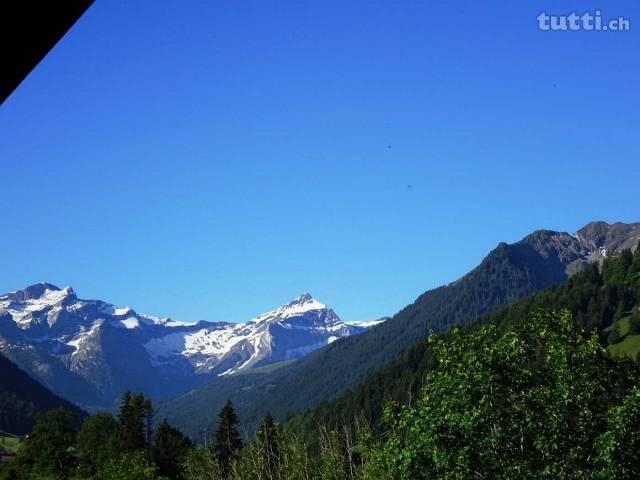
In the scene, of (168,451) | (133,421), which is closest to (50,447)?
(133,421)

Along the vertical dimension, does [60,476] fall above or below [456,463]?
below

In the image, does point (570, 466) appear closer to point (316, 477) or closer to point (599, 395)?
point (599, 395)

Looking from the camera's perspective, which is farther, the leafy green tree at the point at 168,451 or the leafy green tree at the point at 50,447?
the leafy green tree at the point at 168,451

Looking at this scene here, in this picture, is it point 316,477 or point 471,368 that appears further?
point 316,477

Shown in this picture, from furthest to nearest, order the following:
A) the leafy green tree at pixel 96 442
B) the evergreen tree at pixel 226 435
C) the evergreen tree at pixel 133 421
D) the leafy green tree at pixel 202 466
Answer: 1. the evergreen tree at pixel 226 435
2. the evergreen tree at pixel 133 421
3. the leafy green tree at pixel 96 442
4. the leafy green tree at pixel 202 466

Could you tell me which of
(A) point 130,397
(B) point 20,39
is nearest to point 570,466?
(B) point 20,39

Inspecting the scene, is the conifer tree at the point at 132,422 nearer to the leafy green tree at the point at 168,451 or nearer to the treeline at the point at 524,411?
the leafy green tree at the point at 168,451

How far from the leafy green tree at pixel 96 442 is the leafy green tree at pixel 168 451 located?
771cm

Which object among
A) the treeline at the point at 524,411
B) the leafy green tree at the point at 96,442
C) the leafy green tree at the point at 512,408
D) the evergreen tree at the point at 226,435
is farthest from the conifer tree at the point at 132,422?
the leafy green tree at the point at 512,408

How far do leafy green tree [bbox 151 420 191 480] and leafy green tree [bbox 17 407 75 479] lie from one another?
16.4 m

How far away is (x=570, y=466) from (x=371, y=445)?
25.1 m

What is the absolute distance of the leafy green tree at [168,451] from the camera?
508 ft

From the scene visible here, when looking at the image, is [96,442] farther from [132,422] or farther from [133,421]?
[133,421]

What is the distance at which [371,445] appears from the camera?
205 feet
